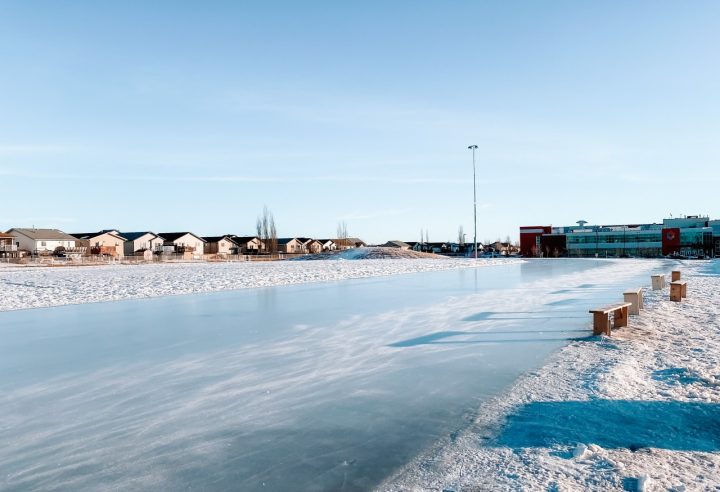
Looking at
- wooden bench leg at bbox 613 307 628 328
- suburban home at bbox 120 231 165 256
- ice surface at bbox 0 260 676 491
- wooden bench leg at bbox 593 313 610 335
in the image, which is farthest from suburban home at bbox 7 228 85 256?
wooden bench leg at bbox 593 313 610 335

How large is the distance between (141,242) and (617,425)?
9341 centimetres

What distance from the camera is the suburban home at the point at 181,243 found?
91.3 metres

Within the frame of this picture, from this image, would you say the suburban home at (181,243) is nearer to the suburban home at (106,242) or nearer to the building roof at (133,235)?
the building roof at (133,235)

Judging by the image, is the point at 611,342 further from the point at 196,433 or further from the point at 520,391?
the point at 196,433

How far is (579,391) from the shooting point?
559cm

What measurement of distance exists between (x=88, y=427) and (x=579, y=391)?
16.0 ft

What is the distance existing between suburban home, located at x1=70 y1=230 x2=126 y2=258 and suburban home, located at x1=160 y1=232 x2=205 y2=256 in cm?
711

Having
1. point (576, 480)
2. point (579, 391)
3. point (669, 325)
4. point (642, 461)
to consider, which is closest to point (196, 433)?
point (576, 480)

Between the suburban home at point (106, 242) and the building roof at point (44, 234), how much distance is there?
2.56 metres

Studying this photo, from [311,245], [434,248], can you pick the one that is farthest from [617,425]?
[434,248]

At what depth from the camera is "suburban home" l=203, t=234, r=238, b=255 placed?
100562 millimetres

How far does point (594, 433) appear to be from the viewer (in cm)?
437

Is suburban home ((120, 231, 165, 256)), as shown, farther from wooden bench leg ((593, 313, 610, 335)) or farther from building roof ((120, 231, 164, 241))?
wooden bench leg ((593, 313, 610, 335))

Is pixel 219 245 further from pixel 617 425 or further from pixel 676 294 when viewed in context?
pixel 617 425
